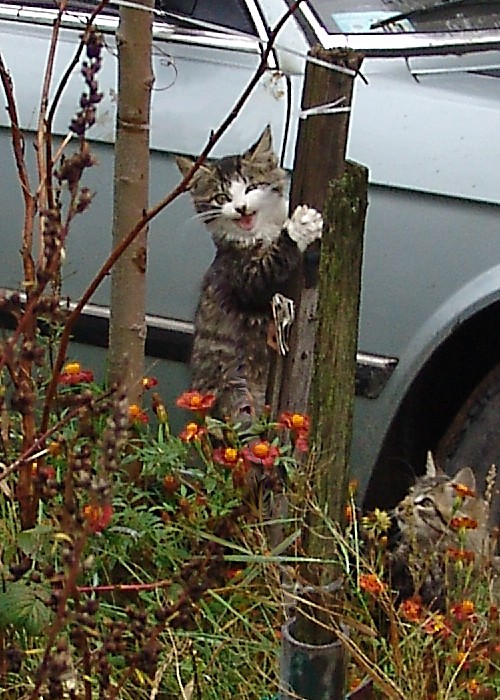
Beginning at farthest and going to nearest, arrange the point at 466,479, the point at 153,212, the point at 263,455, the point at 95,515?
the point at 466,479, the point at 263,455, the point at 153,212, the point at 95,515

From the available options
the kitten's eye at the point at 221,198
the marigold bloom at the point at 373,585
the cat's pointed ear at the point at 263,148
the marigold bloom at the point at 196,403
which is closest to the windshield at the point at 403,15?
the cat's pointed ear at the point at 263,148

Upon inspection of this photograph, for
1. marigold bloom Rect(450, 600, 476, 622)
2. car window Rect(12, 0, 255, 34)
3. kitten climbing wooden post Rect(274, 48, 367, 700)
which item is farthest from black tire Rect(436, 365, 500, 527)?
car window Rect(12, 0, 255, 34)

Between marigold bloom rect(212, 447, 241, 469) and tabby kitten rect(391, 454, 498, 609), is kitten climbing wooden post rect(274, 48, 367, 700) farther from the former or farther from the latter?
tabby kitten rect(391, 454, 498, 609)

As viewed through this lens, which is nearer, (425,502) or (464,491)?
(464,491)

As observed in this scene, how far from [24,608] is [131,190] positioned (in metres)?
1.13

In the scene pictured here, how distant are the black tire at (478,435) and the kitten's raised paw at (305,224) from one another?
0.65m

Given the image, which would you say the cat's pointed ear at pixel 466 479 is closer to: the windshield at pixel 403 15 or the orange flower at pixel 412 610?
the orange flower at pixel 412 610

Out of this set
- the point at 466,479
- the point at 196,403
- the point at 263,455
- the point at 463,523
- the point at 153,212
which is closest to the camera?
the point at 153,212

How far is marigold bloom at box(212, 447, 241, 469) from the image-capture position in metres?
2.31

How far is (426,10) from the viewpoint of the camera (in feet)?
9.59

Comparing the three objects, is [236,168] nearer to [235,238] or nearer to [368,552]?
[235,238]

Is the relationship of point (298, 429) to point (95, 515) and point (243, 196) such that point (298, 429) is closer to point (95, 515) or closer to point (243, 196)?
point (243, 196)

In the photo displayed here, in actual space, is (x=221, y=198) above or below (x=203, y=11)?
below

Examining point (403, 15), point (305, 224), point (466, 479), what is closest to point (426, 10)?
point (403, 15)
